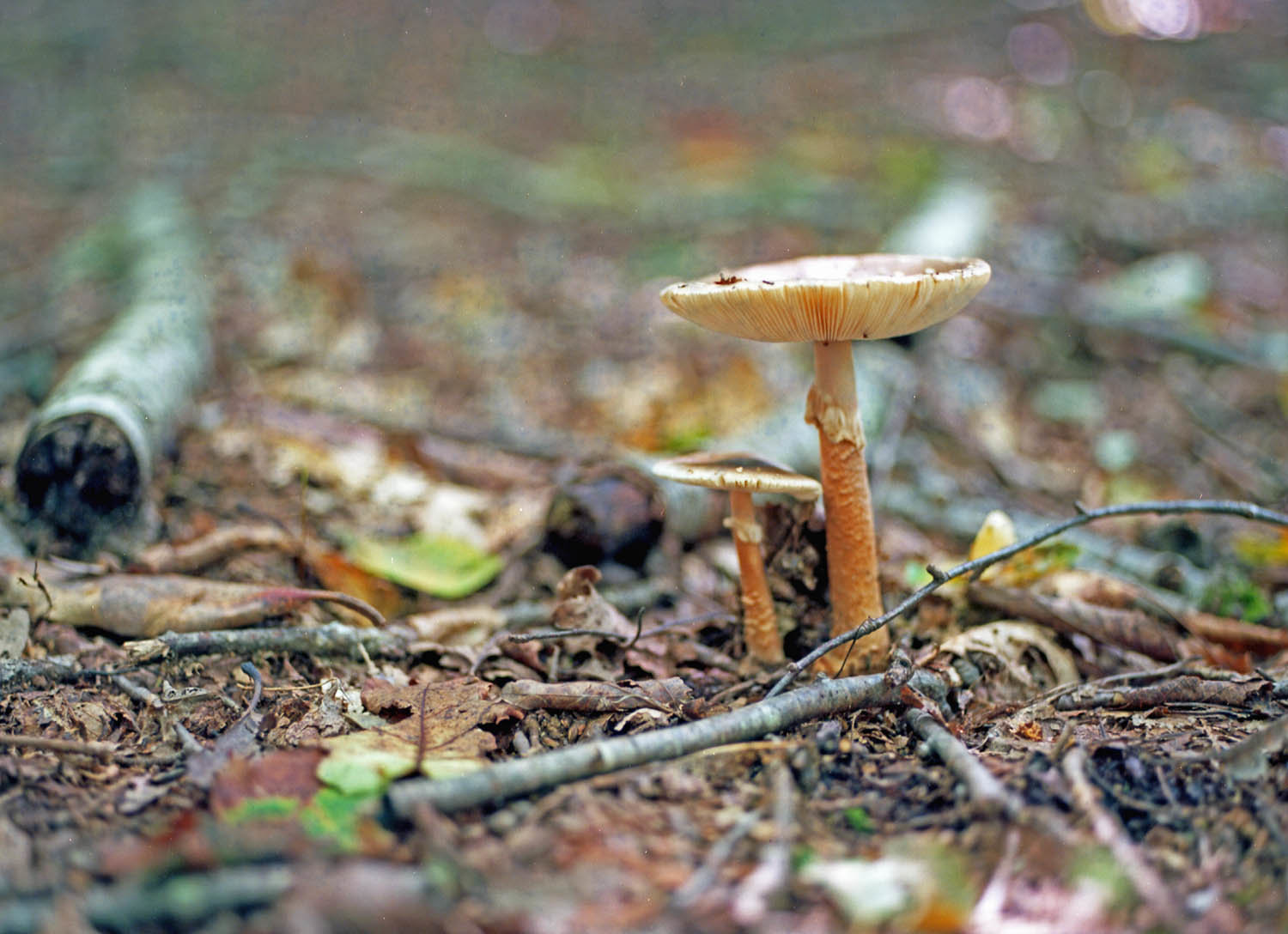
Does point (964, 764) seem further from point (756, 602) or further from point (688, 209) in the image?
point (688, 209)

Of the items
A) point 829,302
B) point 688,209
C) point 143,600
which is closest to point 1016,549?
point 829,302

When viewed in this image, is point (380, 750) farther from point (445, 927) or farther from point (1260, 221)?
point (1260, 221)

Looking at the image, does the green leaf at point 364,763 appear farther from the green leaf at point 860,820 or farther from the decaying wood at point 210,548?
the decaying wood at point 210,548

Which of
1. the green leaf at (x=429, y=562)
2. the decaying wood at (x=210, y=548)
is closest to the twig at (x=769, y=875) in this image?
the green leaf at (x=429, y=562)

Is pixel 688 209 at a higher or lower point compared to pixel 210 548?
higher

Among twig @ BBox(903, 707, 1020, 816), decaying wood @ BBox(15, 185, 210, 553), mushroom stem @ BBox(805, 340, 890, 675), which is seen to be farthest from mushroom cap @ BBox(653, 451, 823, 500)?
decaying wood @ BBox(15, 185, 210, 553)

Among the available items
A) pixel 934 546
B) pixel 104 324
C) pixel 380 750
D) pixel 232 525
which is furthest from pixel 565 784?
pixel 104 324
